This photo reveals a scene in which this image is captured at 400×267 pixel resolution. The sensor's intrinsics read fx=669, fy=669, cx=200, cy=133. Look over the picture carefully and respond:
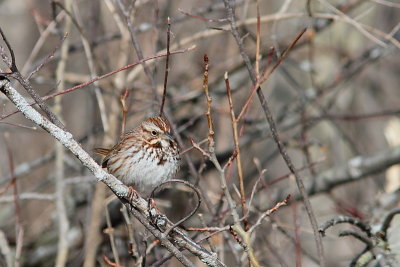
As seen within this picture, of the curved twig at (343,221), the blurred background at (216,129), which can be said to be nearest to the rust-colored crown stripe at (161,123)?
the blurred background at (216,129)

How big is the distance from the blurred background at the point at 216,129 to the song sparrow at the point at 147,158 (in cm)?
15

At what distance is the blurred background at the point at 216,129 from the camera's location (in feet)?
15.6

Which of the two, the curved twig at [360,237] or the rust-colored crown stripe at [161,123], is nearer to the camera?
the curved twig at [360,237]

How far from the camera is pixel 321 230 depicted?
11.6 feet

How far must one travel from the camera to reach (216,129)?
7555 millimetres

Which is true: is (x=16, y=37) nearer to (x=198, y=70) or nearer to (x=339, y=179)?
(x=198, y=70)

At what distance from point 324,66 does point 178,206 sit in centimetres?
355

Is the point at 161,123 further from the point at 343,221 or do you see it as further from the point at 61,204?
the point at 343,221

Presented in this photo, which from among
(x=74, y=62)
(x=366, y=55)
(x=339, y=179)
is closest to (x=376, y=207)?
(x=339, y=179)

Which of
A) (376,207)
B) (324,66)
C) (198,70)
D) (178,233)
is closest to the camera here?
(178,233)

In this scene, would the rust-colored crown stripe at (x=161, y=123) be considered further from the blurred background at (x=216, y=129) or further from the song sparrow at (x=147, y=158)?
the blurred background at (x=216, y=129)

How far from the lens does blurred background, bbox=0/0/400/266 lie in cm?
475

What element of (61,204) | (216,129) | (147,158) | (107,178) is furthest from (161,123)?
(216,129)

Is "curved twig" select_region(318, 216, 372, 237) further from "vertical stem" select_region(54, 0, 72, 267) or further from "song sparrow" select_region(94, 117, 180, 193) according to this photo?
"vertical stem" select_region(54, 0, 72, 267)
